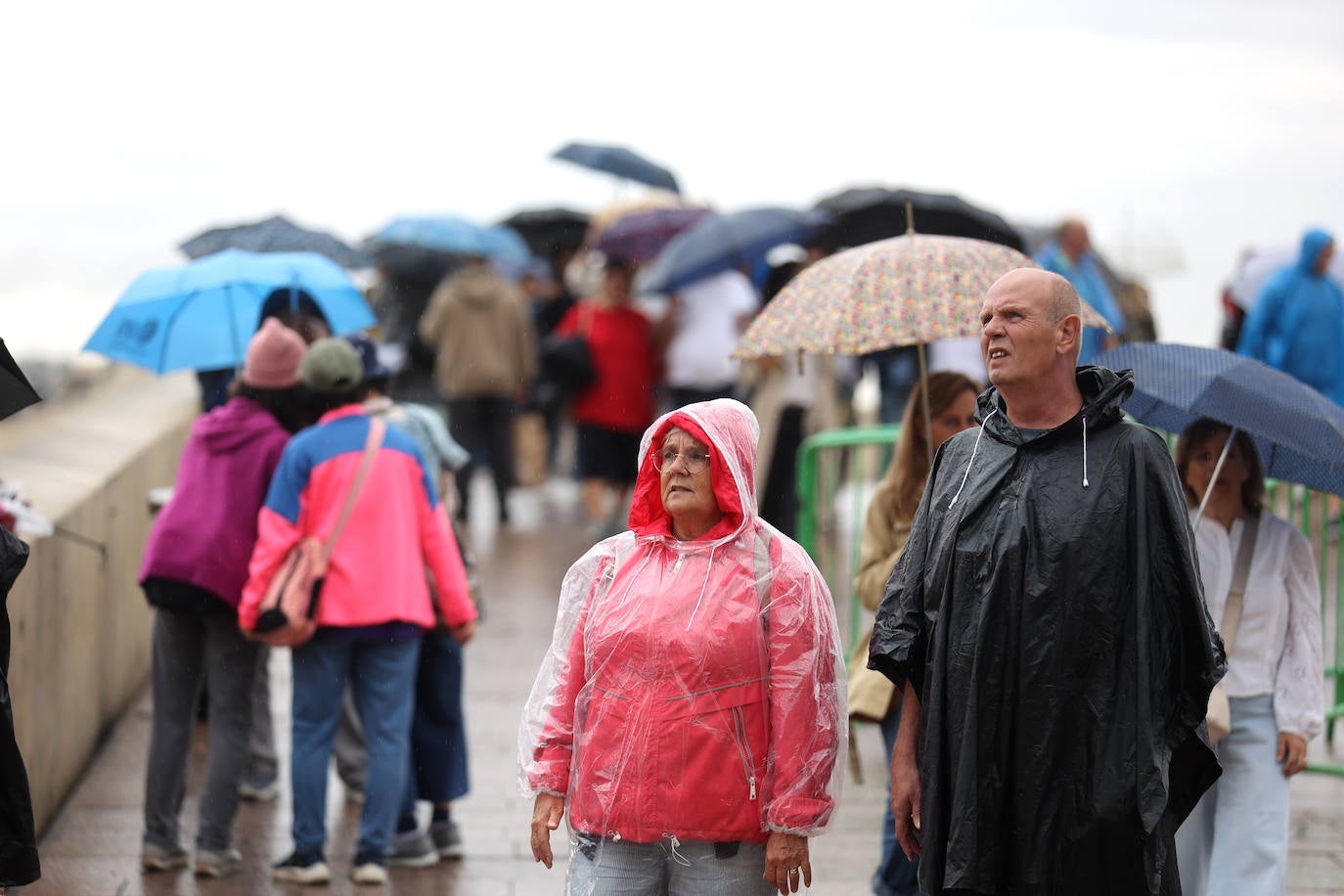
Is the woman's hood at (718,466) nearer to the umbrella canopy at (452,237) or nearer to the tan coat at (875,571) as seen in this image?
the tan coat at (875,571)

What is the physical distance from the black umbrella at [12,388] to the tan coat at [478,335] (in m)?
10.2

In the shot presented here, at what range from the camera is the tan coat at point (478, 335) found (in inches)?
580

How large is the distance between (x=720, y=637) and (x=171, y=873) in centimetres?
321

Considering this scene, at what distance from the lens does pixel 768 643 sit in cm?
423

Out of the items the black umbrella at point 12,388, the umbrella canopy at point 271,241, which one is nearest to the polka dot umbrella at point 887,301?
the black umbrella at point 12,388

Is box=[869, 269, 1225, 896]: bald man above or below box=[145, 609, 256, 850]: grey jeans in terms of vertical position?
above

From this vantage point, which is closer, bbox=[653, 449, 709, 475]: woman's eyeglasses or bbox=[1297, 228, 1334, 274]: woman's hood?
bbox=[653, 449, 709, 475]: woman's eyeglasses

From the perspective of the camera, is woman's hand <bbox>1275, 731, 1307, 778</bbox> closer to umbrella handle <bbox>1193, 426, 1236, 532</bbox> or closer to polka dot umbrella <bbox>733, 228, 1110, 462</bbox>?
umbrella handle <bbox>1193, 426, 1236, 532</bbox>

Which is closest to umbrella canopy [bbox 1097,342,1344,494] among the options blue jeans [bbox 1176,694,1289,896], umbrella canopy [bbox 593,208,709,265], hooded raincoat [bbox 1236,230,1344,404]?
blue jeans [bbox 1176,694,1289,896]

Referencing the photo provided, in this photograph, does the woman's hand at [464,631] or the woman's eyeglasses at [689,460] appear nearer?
the woman's eyeglasses at [689,460]

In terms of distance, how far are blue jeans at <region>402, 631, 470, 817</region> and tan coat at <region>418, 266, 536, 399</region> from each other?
8003 millimetres

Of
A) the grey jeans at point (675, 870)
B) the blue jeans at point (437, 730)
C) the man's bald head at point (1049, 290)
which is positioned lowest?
the blue jeans at point (437, 730)

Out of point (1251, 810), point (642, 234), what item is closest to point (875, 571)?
point (1251, 810)

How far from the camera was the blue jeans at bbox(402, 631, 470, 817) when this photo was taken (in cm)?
684
